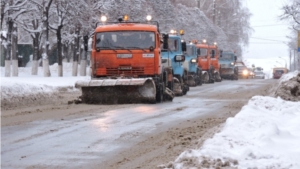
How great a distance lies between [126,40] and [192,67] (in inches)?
691

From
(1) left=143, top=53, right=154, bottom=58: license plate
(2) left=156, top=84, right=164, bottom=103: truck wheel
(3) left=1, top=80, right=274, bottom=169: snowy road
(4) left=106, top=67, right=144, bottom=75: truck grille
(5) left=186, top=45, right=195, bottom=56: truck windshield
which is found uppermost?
(5) left=186, top=45, right=195, bottom=56: truck windshield

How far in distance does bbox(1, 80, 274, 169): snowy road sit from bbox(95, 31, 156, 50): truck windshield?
2.95 meters

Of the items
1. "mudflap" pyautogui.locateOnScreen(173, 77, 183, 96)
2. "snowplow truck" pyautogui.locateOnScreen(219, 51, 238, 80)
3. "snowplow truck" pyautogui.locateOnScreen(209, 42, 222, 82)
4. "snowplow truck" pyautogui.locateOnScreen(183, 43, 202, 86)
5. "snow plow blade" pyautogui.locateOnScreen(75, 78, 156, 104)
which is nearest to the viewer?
"snow plow blade" pyautogui.locateOnScreen(75, 78, 156, 104)

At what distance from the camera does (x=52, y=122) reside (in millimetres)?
13055

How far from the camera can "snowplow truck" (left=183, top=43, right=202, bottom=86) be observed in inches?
1369

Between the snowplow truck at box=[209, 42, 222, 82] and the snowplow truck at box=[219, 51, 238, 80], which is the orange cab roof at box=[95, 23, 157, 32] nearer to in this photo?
the snowplow truck at box=[209, 42, 222, 82]

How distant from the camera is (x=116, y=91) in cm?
1872

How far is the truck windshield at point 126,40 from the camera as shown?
19391 mm

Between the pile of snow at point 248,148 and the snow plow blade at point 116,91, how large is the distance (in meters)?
7.58

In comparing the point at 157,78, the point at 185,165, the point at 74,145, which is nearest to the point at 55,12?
the point at 157,78

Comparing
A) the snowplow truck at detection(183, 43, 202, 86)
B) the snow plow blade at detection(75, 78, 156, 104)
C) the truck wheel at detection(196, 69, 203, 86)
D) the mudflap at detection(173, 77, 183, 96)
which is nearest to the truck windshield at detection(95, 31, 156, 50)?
the snow plow blade at detection(75, 78, 156, 104)

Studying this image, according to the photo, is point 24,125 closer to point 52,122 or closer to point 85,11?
point 52,122

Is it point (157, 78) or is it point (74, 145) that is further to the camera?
point (157, 78)

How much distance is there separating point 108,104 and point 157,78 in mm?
1951
